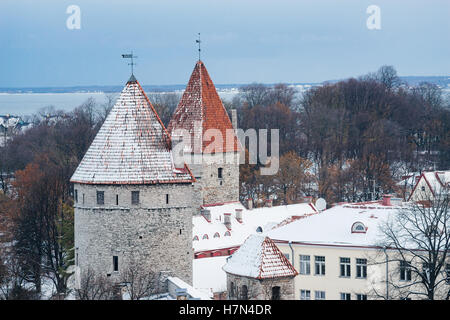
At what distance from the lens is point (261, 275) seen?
30359mm

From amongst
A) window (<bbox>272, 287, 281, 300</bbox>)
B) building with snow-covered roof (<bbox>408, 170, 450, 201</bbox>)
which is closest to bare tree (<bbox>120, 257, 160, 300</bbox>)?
window (<bbox>272, 287, 281, 300</bbox>)

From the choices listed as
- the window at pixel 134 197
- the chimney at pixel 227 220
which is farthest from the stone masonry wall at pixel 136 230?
the chimney at pixel 227 220

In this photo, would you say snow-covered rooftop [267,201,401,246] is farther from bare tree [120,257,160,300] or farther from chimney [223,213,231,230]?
chimney [223,213,231,230]

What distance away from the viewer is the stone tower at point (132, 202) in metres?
37.1

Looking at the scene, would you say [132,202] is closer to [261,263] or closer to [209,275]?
[209,275]

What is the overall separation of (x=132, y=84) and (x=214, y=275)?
8517mm

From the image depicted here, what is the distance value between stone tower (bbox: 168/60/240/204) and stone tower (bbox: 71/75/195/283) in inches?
561

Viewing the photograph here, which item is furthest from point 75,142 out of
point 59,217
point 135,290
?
point 135,290

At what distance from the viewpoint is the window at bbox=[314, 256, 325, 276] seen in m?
39.4

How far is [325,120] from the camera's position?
3649 inches

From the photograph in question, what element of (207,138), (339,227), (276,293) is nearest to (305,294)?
(339,227)

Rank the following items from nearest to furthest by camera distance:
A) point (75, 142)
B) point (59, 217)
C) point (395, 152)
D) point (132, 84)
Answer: point (132, 84)
point (59, 217)
point (75, 142)
point (395, 152)

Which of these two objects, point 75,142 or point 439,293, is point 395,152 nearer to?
point 75,142

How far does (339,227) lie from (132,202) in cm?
830
